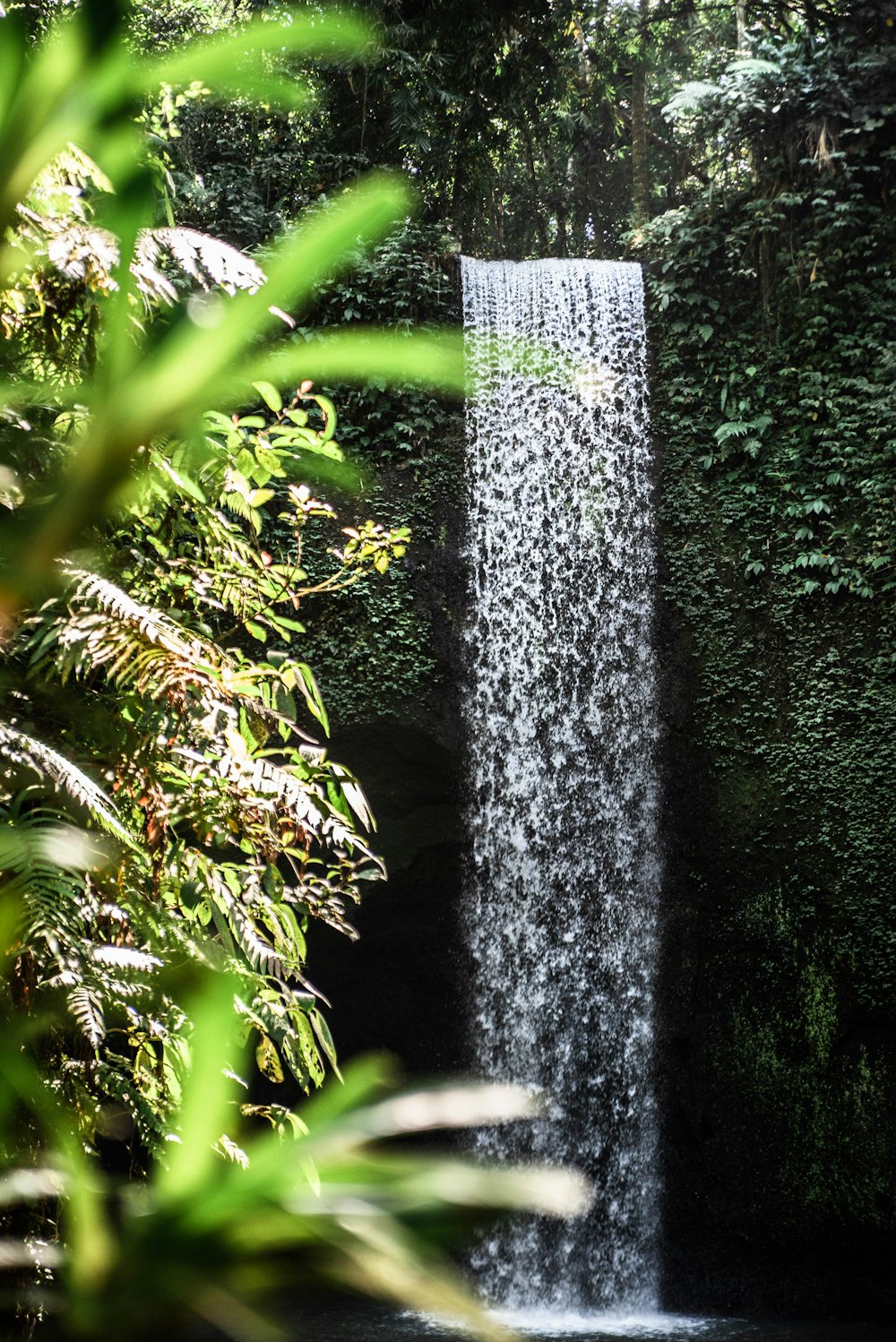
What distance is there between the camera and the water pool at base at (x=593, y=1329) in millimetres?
6152

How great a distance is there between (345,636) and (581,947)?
115 inches

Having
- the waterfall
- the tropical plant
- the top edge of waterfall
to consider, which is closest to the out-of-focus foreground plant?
the tropical plant

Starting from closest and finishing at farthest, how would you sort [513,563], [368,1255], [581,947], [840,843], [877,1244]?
[368,1255]
[877,1244]
[840,843]
[581,947]
[513,563]

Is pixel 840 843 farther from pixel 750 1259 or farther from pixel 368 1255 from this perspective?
pixel 368 1255

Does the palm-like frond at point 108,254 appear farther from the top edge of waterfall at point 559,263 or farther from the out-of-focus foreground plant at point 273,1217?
the top edge of waterfall at point 559,263

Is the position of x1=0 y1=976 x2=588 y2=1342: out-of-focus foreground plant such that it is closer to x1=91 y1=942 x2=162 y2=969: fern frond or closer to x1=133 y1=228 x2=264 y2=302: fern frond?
x1=91 y1=942 x2=162 y2=969: fern frond

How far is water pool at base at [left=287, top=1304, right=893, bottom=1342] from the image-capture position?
6.15 m

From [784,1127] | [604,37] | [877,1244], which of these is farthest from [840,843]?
[604,37]

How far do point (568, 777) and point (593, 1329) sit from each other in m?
3.65

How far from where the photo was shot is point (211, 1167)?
341mm

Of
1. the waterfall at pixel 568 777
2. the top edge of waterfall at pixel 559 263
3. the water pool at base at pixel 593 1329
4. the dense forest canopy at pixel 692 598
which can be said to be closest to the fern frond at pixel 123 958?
the dense forest canopy at pixel 692 598

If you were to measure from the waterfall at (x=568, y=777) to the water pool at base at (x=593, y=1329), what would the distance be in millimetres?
348

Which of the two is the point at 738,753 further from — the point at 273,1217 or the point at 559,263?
the point at 273,1217

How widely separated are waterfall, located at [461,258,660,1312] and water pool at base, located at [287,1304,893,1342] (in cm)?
35
